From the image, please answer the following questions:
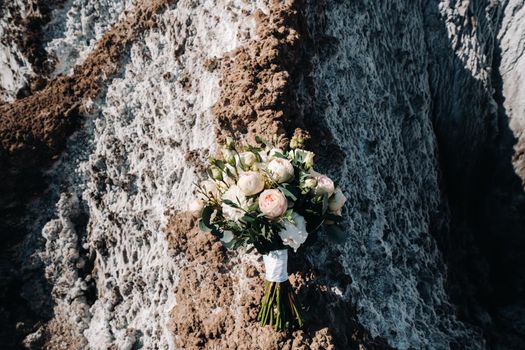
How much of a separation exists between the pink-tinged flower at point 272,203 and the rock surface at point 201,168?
0.94 metres

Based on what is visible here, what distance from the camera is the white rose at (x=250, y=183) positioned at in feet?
7.40

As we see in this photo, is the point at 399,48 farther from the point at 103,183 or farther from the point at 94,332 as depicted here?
the point at 94,332

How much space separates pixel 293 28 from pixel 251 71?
1.68 ft

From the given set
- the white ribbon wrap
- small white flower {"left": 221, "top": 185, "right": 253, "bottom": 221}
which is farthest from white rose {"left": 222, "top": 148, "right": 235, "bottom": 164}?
the white ribbon wrap

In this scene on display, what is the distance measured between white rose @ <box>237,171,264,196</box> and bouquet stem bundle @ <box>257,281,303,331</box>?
691 mm

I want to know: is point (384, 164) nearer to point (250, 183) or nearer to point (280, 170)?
point (280, 170)

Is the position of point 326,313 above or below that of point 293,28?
below

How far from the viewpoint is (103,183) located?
411 centimetres

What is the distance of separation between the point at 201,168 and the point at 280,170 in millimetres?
1302

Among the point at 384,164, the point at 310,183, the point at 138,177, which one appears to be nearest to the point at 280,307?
the point at 310,183

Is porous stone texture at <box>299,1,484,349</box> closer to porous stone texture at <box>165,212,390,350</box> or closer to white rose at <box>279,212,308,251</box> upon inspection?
porous stone texture at <box>165,212,390,350</box>

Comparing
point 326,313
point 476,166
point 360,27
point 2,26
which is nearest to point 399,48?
point 360,27

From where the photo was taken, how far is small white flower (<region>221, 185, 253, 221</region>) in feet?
7.64

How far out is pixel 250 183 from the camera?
2.26 metres
